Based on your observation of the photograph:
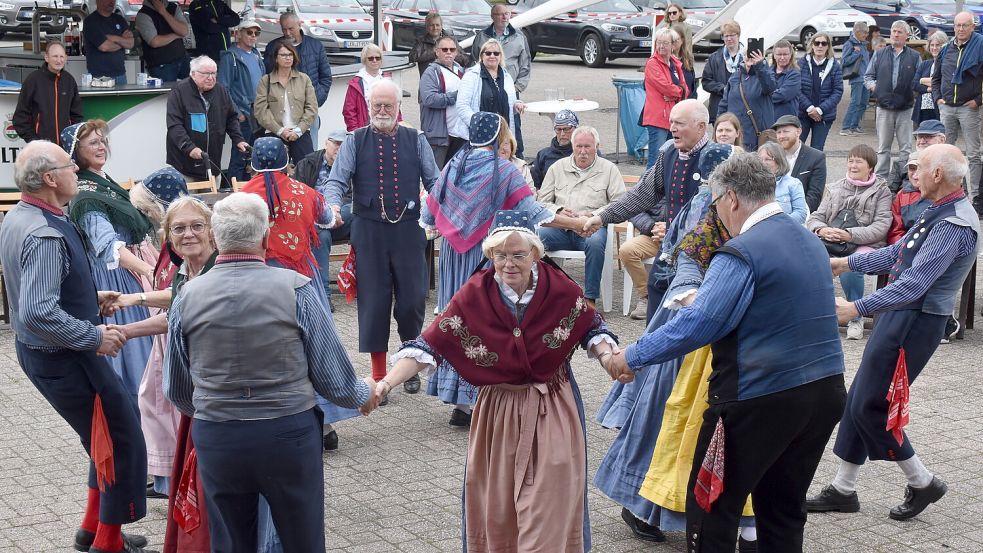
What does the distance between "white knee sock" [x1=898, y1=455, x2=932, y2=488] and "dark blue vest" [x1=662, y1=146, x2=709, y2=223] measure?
1681 millimetres

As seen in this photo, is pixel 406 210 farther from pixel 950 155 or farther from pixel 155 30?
pixel 155 30

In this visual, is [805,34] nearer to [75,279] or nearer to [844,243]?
[844,243]

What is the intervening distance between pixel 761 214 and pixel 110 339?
2.63m

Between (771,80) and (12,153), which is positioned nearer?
(12,153)

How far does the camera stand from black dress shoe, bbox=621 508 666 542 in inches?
221

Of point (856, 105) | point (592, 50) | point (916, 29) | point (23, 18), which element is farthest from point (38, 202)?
point (592, 50)

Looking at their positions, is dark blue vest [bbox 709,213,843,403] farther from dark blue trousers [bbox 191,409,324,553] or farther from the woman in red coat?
the woman in red coat

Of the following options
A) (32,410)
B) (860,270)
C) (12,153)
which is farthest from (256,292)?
(12,153)

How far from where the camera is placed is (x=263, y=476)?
13.6 feet

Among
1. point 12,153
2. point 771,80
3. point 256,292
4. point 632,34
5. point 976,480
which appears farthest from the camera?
point 632,34

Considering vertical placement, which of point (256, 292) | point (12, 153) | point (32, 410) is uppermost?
point (256, 292)

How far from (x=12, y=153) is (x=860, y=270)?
918 cm

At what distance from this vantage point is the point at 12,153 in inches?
481

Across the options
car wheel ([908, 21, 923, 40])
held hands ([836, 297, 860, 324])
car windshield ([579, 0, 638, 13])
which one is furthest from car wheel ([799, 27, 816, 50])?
held hands ([836, 297, 860, 324])
